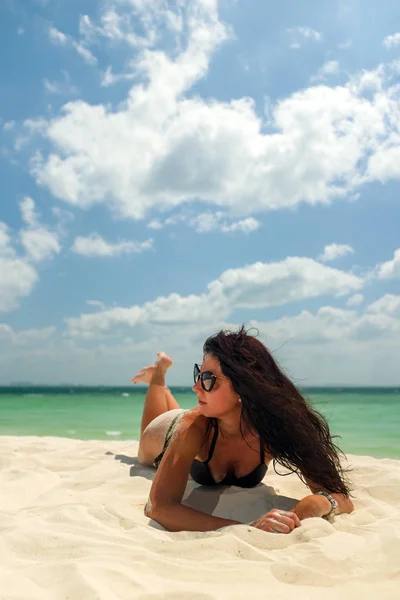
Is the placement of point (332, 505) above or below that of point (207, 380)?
below

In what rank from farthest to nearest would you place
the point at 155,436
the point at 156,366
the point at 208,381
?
1. the point at 156,366
2. the point at 155,436
3. the point at 208,381

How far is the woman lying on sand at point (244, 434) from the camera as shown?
2998mm

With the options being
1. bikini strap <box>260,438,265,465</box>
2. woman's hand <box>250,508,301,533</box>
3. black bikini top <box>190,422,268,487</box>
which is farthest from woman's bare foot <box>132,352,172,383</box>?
woman's hand <box>250,508,301,533</box>

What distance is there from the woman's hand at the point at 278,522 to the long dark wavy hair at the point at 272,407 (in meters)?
0.34

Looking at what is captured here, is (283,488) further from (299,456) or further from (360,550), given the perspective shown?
(360,550)

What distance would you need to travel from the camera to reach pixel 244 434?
129 inches

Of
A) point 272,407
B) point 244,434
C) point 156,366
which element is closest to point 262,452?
point 244,434

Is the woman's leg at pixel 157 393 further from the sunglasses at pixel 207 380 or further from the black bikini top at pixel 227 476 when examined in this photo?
the sunglasses at pixel 207 380

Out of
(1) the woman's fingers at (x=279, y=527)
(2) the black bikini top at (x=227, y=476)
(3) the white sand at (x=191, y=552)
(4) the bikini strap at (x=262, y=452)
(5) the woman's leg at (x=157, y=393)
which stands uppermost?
(5) the woman's leg at (x=157, y=393)

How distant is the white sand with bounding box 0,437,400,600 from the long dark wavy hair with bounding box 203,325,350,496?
361mm

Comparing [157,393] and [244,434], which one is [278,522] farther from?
[157,393]

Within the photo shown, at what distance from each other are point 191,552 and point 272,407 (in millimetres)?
973

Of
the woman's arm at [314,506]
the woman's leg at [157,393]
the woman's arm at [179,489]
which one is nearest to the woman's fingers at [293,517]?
the woman's arm at [314,506]

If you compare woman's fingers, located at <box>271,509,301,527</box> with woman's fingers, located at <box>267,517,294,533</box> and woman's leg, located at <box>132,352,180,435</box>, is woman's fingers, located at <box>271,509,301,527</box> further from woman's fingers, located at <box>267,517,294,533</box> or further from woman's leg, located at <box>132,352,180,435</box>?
woman's leg, located at <box>132,352,180,435</box>
